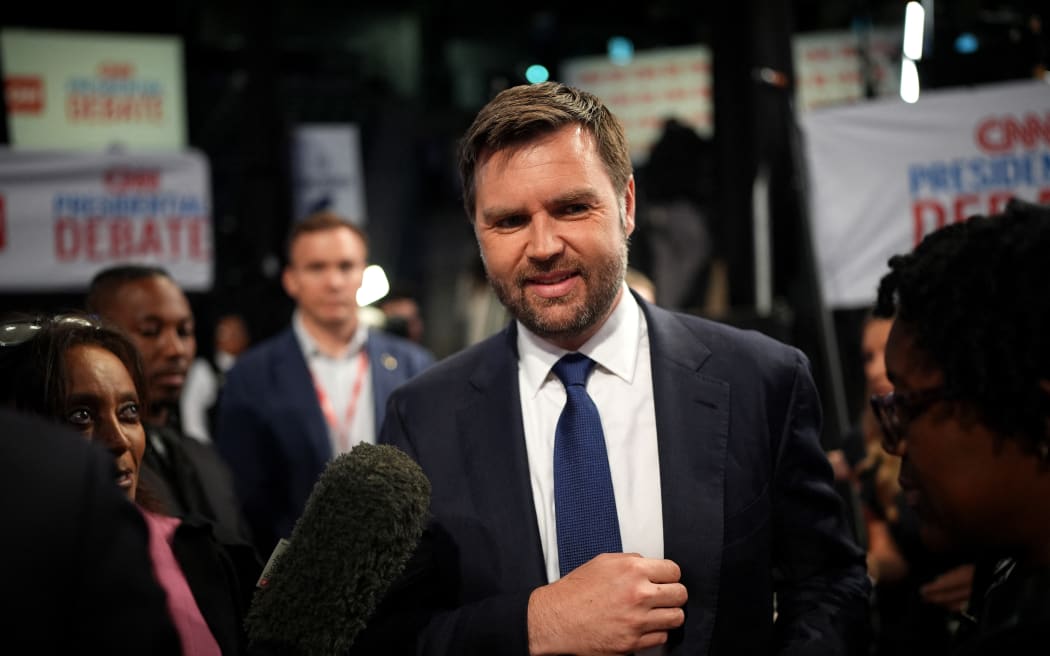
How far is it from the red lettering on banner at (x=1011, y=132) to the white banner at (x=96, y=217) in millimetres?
4310

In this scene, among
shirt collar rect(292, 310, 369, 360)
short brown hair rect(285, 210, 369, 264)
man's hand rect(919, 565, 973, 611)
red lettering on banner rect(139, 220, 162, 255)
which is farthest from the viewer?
red lettering on banner rect(139, 220, 162, 255)

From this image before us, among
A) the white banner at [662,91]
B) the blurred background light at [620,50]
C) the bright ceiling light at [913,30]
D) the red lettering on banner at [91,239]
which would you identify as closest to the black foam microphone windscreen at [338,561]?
the bright ceiling light at [913,30]

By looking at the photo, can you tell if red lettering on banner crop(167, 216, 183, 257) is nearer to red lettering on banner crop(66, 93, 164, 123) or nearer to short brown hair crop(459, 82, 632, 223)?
red lettering on banner crop(66, 93, 164, 123)

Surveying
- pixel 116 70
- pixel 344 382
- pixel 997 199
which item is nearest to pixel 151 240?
pixel 344 382

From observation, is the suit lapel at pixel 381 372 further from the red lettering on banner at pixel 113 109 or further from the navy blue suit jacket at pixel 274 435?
the red lettering on banner at pixel 113 109

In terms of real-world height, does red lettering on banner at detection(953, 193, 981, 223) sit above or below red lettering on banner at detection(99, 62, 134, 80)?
below

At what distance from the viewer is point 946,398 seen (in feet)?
5.08

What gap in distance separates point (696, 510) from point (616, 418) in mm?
273

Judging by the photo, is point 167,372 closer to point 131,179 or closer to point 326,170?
point 131,179

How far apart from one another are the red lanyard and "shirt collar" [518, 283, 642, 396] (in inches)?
86.9

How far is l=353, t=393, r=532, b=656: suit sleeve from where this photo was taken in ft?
6.40

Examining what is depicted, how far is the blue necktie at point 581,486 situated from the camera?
6.73 feet

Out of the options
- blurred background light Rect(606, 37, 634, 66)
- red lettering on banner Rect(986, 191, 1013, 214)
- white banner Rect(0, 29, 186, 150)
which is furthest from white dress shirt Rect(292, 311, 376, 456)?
blurred background light Rect(606, 37, 634, 66)

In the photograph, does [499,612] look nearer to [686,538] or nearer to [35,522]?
[686,538]
